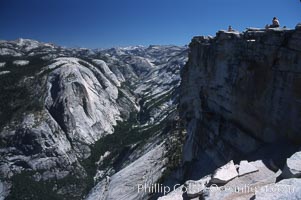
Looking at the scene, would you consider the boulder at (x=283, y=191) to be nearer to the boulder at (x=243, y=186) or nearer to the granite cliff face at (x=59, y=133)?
the boulder at (x=243, y=186)

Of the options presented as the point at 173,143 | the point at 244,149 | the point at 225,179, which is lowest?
the point at 173,143

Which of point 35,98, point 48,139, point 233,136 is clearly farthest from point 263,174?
point 35,98

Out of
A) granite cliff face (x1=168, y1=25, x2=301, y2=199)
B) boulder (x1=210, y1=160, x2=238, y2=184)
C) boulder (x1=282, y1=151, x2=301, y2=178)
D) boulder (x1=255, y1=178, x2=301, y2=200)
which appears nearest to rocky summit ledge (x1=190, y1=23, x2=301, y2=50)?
granite cliff face (x1=168, y1=25, x2=301, y2=199)

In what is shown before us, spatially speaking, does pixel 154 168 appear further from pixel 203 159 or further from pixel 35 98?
pixel 35 98

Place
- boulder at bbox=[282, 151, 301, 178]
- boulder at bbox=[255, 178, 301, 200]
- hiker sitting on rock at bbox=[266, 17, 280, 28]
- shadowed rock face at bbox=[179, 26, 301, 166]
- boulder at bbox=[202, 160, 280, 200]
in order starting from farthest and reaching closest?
hiker sitting on rock at bbox=[266, 17, 280, 28] < shadowed rock face at bbox=[179, 26, 301, 166] < boulder at bbox=[202, 160, 280, 200] < boulder at bbox=[282, 151, 301, 178] < boulder at bbox=[255, 178, 301, 200]

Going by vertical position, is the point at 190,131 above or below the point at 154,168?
above

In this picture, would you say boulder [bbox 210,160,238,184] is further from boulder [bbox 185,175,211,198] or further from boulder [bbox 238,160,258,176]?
boulder [bbox 185,175,211,198]
